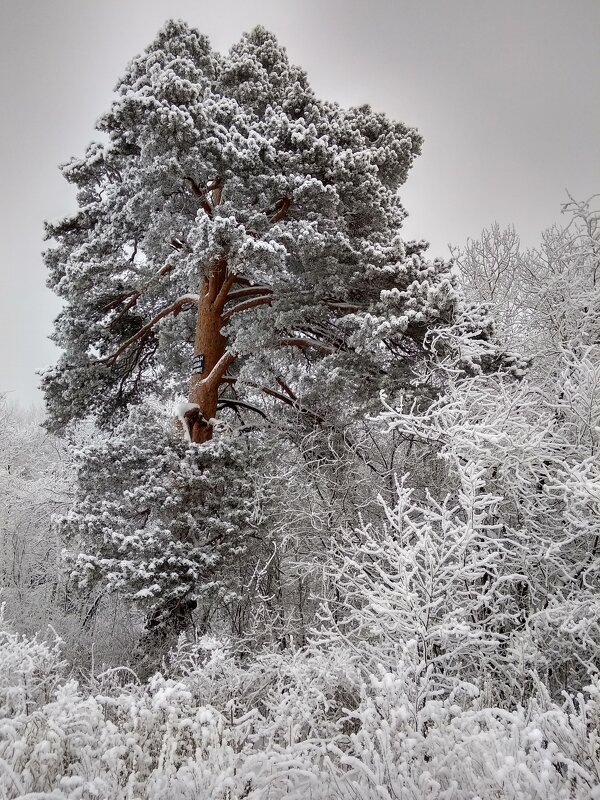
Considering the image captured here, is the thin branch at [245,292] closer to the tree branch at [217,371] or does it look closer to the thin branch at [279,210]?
the tree branch at [217,371]

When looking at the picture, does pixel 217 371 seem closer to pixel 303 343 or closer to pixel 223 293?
pixel 223 293

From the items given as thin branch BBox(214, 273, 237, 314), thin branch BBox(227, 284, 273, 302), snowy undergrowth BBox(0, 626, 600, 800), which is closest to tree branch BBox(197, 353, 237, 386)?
thin branch BBox(214, 273, 237, 314)

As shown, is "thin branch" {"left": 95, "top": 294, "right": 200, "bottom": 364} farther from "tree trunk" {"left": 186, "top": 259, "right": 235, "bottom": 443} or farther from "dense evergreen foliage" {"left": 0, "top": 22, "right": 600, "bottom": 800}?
"tree trunk" {"left": 186, "top": 259, "right": 235, "bottom": 443}

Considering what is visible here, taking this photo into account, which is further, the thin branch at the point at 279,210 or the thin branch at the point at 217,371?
the thin branch at the point at 217,371

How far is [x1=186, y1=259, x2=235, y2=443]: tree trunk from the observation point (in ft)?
31.9

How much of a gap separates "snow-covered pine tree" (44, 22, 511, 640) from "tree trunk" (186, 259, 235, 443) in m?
0.03

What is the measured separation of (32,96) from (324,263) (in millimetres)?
15638

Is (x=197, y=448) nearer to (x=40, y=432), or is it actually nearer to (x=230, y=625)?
(x=230, y=625)

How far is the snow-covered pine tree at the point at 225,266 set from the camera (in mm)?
7375

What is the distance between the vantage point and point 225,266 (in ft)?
33.7

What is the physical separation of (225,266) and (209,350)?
168cm

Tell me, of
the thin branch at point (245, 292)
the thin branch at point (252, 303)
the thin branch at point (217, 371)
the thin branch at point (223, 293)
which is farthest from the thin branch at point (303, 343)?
the thin branch at point (223, 293)

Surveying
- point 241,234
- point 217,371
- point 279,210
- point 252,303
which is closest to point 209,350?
point 217,371

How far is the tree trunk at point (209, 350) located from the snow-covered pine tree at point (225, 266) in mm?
29
